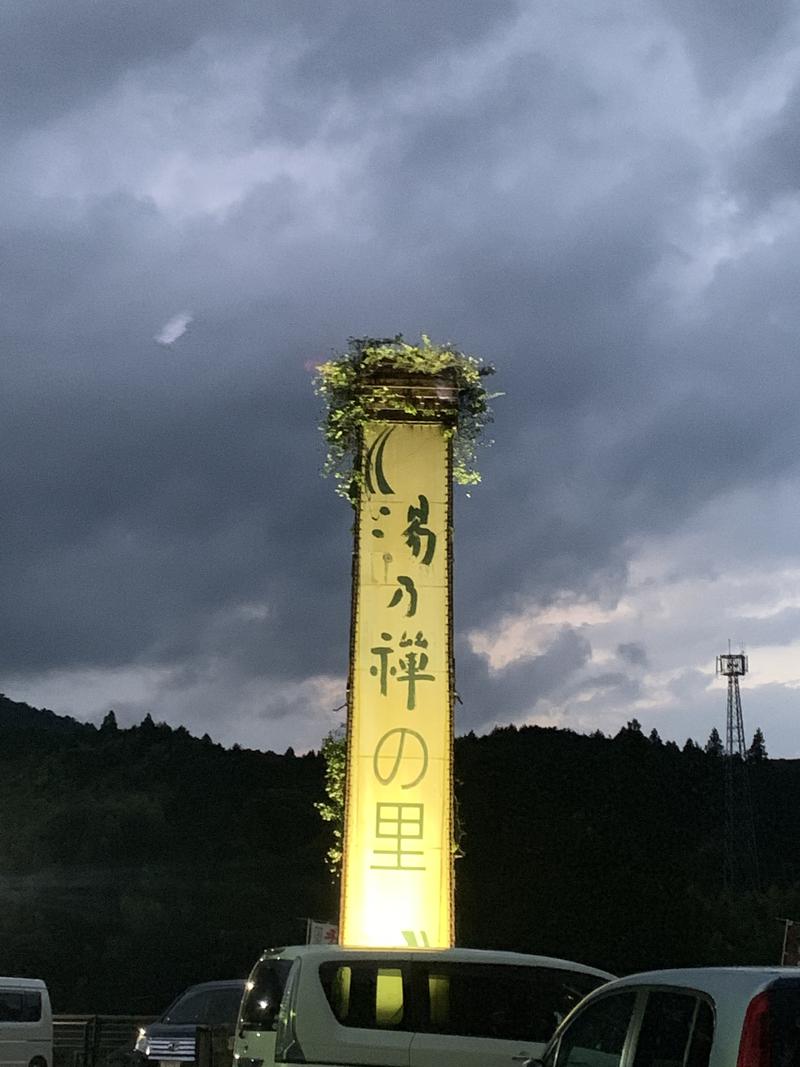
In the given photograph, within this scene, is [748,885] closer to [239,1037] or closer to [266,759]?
[266,759]

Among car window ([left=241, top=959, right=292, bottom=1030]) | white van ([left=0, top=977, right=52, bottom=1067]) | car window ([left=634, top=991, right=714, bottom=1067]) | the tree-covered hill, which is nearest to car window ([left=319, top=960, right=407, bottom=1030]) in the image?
car window ([left=241, top=959, right=292, bottom=1030])

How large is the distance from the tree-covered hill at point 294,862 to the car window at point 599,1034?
41306mm

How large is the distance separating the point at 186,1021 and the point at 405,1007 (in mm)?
8206

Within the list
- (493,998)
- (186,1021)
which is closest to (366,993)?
(493,998)

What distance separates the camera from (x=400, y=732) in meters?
17.7

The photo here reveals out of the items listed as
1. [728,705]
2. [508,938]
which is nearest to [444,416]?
[508,938]

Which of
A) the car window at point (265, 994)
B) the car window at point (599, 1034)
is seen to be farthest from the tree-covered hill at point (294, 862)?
the car window at point (599, 1034)

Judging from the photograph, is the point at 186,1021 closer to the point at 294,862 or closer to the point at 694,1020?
the point at 694,1020

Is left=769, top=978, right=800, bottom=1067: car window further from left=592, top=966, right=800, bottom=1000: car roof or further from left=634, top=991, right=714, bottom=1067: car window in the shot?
left=634, top=991, right=714, bottom=1067: car window

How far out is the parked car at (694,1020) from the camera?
5262 mm

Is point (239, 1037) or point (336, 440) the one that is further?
point (336, 440)

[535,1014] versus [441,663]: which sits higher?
[441,663]

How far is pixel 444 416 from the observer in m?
18.7

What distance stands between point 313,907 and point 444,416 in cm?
3862
